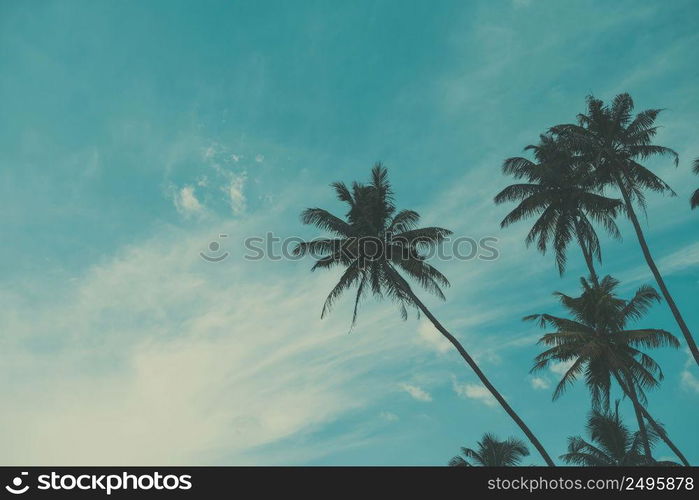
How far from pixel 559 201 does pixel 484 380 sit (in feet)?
44.6

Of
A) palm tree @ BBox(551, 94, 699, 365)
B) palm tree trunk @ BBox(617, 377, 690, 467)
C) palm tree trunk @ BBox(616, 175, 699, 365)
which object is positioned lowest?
palm tree trunk @ BBox(617, 377, 690, 467)

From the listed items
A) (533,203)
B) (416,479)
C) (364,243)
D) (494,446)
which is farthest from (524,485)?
(494,446)

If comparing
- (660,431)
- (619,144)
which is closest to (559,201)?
(619,144)

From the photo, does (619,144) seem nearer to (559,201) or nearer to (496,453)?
(559,201)

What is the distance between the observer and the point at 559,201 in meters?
30.1

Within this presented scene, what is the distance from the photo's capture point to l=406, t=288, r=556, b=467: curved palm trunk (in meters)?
21.8

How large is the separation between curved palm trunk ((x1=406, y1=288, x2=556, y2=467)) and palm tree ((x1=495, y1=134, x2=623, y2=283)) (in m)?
9.58

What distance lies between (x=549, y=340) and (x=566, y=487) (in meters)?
15.0

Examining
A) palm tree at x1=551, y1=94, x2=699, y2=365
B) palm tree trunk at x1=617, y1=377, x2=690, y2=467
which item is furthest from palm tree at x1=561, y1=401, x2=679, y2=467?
palm tree at x1=551, y1=94, x2=699, y2=365

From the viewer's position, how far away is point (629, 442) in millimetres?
31453

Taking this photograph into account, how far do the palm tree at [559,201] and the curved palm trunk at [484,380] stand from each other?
9577 mm

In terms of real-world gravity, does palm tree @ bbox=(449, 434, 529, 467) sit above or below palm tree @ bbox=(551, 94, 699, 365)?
below

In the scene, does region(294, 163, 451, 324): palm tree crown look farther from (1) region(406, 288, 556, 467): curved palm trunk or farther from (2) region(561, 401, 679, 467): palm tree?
(2) region(561, 401, 679, 467): palm tree

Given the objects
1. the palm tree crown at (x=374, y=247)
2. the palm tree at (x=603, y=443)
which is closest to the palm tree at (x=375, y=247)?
the palm tree crown at (x=374, y=247)
